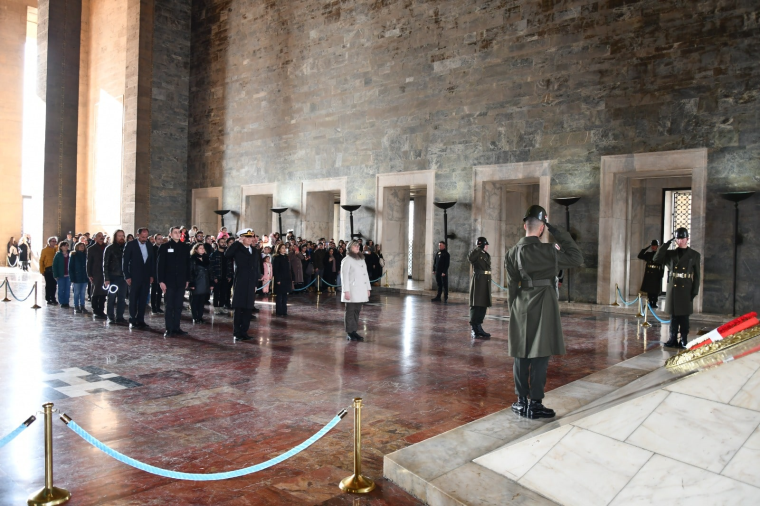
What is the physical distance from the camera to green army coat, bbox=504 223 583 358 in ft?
16.0

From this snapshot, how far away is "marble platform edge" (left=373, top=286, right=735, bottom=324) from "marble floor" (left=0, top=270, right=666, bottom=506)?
2536mm

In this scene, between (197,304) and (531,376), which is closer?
(531,376)

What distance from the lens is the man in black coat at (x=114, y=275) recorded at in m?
10.6

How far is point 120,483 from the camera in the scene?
150 inches

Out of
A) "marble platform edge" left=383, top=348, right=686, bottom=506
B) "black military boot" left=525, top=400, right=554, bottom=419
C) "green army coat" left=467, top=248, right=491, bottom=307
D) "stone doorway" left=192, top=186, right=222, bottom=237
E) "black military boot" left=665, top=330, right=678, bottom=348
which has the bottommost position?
"marble platform edge" left=383, top=348, right=686, bottom=506

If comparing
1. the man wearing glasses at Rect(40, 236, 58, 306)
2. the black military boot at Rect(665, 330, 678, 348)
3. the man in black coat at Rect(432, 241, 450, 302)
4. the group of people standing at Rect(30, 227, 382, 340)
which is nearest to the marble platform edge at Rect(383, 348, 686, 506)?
the black military boot at Rect(665, 330, 678, 348)

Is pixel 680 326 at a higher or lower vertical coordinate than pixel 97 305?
higher

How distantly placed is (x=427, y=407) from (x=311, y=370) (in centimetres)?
192

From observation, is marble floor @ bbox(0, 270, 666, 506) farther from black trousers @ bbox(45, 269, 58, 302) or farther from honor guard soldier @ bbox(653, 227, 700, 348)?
black trousers @ bbox(45, 269, 58, 302)

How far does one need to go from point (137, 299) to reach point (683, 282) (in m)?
8.66

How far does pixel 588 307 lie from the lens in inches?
552

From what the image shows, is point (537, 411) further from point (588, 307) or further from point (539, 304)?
point (588, 307)

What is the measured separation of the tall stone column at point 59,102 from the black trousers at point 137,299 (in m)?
16.6

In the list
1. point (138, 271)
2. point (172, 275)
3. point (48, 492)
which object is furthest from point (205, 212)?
point (48, 492)
